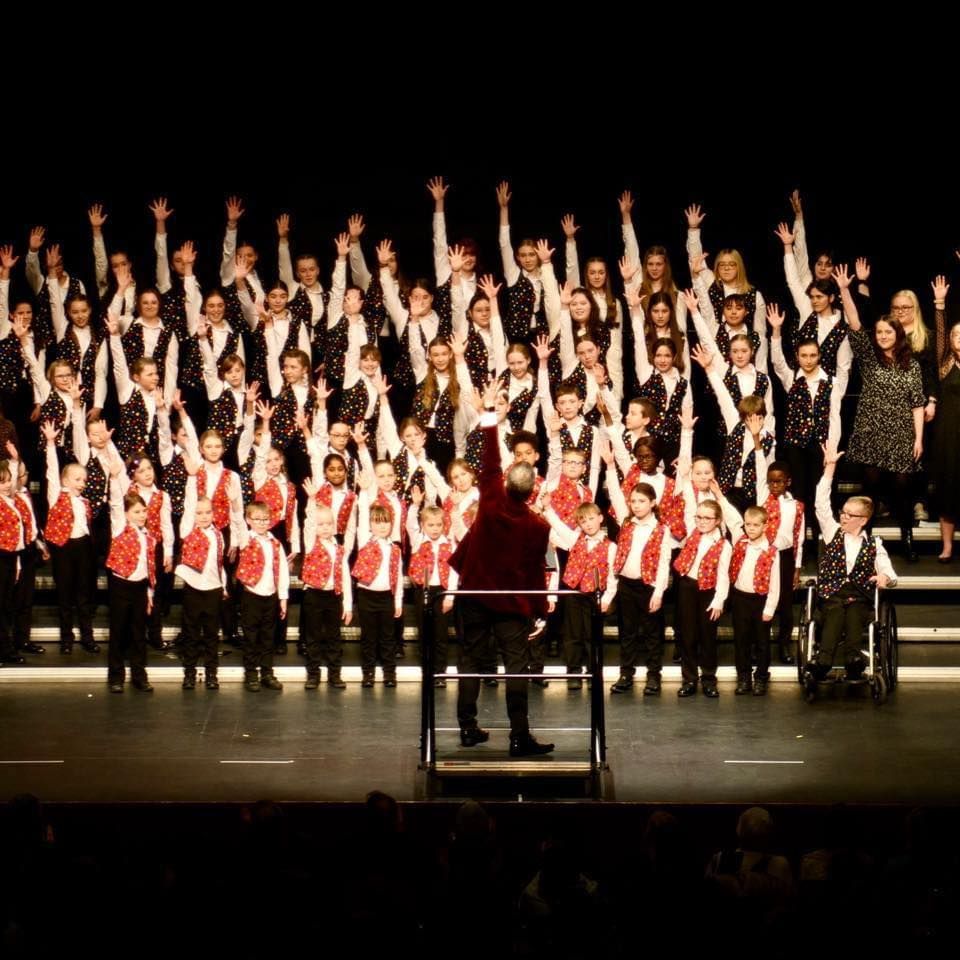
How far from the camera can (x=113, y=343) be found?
9.13m

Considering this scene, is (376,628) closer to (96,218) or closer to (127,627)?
(127,627)

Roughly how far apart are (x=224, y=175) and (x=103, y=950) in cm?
Result: 757

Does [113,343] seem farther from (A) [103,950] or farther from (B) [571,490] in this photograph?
(A) [103,950]

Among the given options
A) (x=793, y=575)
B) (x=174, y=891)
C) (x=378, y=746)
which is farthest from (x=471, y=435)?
(x=174, y=891)

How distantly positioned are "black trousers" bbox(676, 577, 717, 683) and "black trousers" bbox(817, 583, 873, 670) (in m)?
0.53

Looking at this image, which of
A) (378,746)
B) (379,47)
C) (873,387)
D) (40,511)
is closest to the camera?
(378,746)

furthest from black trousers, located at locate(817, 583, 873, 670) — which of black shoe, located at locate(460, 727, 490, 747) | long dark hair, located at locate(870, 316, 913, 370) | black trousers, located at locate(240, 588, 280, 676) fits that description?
black trousers, located at locate(240, 588, 280, 676)

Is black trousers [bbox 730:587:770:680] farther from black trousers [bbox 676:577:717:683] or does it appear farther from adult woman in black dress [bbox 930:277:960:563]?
adult woman in black dress [bbox 930:277:960:563]

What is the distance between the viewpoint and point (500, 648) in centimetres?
613

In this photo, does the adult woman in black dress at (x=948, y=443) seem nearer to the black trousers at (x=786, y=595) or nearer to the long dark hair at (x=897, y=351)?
the long dark hair at (x=897, y=351)

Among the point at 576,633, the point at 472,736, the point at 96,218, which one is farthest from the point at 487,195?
the point at 472,736

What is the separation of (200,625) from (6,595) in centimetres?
118

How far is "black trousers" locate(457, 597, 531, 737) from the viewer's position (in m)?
6.01

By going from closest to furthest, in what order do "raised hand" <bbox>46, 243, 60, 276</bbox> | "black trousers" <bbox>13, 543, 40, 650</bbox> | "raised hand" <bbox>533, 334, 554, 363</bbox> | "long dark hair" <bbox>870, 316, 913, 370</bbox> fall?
"black trousers" <bbox>13, 543, 40, 650</bbox> < "long dark hair" <bbox>870, 316, 913, 370</bbox> < "raised hand" <bbox>533, 334, 554, 363</bbox> < "raised hand" <bbox>46, 243, 60, 276</bbox>
